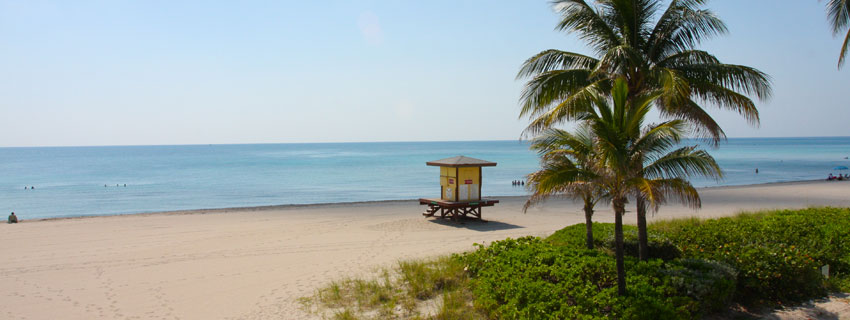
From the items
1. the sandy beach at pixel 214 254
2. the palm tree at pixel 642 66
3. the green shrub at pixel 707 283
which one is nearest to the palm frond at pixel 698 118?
the palm tree at pixel 642 66

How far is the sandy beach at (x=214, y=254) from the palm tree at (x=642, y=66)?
5435 millimetres

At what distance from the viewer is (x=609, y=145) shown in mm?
7758

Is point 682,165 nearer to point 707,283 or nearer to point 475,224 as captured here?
point 707,283

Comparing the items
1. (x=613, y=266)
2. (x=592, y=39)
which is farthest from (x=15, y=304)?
(x=592, y=39)

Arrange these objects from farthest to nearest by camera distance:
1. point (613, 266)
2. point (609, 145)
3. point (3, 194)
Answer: point (3, 194), point (613, 266), point (609, 145)

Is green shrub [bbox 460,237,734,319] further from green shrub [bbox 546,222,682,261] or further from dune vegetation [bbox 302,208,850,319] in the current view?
green shrub [bbox 546,222,682,261]

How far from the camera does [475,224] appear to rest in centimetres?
1962

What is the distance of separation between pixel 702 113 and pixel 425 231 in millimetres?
9961

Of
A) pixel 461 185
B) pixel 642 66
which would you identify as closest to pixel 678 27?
pixel 642 66

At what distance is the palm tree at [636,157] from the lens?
7766 mm

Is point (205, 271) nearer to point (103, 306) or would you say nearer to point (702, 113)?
point (103, 306)

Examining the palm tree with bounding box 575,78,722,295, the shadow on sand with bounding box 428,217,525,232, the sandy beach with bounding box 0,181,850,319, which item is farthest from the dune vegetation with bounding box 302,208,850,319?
the shadow on sand with bounding box 428,217,525,232

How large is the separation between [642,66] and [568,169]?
14.0ft

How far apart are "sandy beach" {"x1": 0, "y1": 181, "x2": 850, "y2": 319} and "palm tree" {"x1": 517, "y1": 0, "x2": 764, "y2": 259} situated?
214 inches
